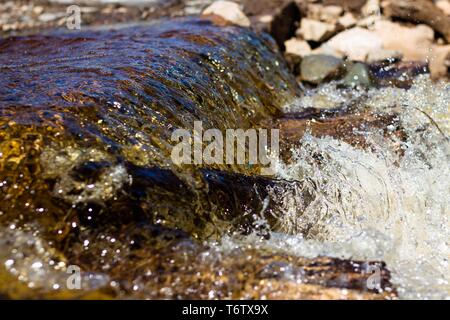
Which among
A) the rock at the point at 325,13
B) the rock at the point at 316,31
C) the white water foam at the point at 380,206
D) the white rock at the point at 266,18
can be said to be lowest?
the white water foam at the point at 380,206

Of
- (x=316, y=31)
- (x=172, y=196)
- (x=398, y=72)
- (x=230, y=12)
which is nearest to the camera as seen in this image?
(x=172, y=196)

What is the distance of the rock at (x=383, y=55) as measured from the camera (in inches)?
286

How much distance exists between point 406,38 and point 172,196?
5.43 meters

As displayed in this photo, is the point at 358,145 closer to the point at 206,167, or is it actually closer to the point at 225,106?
the point at 225,106

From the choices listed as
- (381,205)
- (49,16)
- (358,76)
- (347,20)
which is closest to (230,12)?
(358,76)

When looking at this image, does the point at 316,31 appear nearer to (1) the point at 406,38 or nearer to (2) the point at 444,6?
(1) the point at 406,38

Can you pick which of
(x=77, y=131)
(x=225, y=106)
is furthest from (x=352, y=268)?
(x=225, y=106)

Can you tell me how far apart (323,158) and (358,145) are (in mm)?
528

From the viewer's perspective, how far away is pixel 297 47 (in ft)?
25.0

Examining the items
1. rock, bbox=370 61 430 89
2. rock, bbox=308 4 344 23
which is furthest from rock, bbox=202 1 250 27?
rock, bbox=370 61 430 89

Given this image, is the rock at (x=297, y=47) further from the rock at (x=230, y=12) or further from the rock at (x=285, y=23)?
the rock at (x=230, y=12)

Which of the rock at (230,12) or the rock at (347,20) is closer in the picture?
the rock at (230,12)

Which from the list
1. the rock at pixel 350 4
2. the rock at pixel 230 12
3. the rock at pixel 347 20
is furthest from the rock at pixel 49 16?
the rock at pixel 347 20

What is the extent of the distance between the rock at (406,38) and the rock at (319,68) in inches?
38.2
